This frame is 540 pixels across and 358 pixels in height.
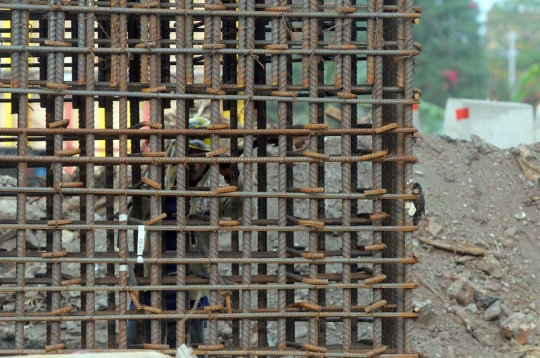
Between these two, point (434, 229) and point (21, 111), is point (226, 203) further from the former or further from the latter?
point (434, 229)

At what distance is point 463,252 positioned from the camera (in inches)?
299

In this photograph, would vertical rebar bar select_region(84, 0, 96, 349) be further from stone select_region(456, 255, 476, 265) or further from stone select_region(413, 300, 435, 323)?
stone select_region(456, 255, 476, 265)

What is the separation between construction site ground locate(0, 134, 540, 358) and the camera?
6598 mm

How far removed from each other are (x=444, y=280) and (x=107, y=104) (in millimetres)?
3990

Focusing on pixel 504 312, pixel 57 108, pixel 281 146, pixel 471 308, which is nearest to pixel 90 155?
pixel 57 108

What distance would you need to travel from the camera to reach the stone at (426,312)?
6676mm

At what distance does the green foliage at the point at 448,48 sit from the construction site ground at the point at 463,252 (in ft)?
66.6

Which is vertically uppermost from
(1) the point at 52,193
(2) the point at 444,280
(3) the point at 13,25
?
(3) the point at 13,25

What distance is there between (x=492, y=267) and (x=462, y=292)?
1.85 ft

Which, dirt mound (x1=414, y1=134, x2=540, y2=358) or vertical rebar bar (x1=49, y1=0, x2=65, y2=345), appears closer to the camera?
vertical rebar bar (x1=49, y1=0, x2=65, y2=345)

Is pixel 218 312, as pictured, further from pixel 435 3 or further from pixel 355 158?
pixel 435 3

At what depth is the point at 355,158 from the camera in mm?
4109

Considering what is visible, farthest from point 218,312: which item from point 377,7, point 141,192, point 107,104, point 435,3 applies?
point 435,3

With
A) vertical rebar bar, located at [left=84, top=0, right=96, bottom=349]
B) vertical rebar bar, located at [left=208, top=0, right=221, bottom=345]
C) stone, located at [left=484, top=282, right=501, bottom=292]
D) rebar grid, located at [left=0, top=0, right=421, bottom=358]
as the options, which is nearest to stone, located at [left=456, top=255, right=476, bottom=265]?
stone, located at [left=484, top=282, right=501, bottom=292]
